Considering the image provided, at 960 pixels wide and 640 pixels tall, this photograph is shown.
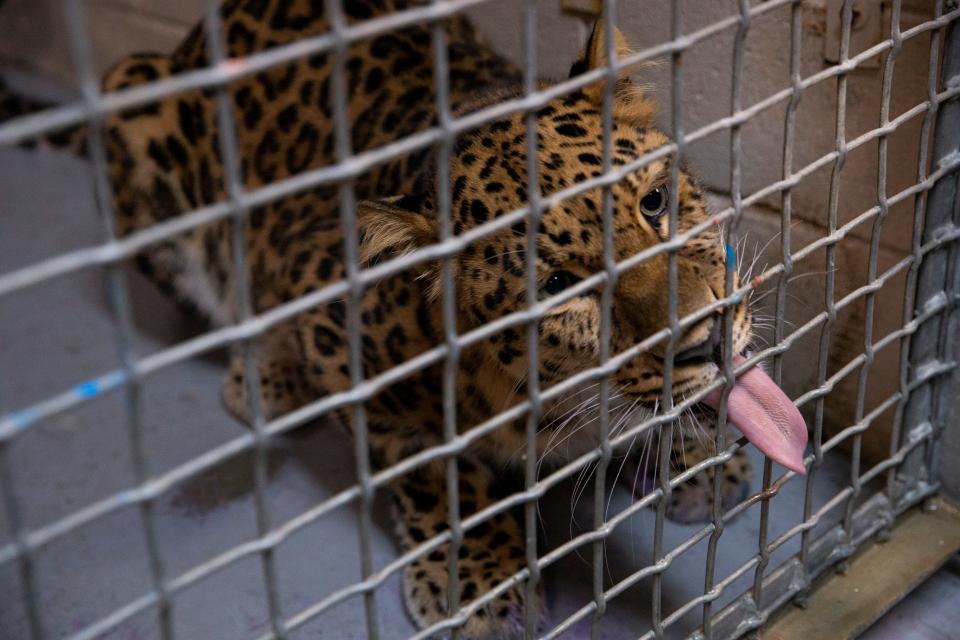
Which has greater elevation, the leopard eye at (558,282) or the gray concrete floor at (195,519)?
the leopard eye at (558,282)

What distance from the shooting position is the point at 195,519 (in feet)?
8.05

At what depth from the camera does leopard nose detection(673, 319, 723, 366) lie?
67.1 inches

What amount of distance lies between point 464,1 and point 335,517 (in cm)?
151

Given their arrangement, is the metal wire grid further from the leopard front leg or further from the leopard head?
the leopard front leg

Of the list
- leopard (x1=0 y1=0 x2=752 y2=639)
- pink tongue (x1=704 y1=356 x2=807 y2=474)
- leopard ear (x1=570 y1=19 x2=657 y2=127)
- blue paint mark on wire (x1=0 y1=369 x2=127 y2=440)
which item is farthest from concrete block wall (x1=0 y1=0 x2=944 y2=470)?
blue paint mark on wire (x1=0 y1=369 x2=127 y2=440)

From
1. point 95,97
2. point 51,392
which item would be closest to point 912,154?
point 95,97

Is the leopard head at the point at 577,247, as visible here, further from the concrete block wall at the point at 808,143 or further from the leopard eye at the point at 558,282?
the concrete block wall at the point at 808,143

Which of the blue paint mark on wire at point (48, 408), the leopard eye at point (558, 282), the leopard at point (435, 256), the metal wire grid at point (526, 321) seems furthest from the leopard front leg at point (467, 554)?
the blue paint mark on wire at point (48, 408)

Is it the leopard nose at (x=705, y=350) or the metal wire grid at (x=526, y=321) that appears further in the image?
the leopard nose at (x=705, y=350)

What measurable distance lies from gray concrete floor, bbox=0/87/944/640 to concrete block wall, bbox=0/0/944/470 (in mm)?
307

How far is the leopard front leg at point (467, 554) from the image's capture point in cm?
216

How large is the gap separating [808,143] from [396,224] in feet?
3.22

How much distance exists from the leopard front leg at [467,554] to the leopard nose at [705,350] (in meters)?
0.64

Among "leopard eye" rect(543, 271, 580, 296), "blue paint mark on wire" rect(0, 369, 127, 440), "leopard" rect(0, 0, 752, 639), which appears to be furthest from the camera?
"leopard eye" rect(543, 271, 580, 296)
